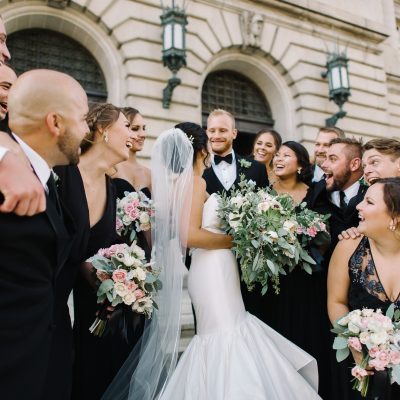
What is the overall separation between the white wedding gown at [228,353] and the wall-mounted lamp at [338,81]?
887cm

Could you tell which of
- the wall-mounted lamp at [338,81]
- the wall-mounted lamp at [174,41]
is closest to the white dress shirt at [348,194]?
the wall-mounted lamp at [174,41]

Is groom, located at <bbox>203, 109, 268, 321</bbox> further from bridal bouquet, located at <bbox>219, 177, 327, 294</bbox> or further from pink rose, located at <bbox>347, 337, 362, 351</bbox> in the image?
pink rose, located at <bbox>347, 337, 362, 351</bbox>

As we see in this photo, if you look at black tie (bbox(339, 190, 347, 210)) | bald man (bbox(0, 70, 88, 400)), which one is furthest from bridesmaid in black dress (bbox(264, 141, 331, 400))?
bald man (bbox(0, 70, 88, 400))

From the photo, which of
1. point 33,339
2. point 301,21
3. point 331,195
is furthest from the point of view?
point 301,21

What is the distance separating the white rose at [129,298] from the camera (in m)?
2.44

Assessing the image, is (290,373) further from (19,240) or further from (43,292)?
(19,240)

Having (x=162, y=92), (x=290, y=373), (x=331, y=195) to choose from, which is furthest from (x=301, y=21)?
(x=290, y=373)

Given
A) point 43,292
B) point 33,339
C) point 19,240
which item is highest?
point 19,240

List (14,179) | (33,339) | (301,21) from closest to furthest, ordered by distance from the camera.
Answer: (14,179) < (33,339) < (301,21)

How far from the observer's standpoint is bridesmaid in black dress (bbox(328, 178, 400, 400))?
112 inches

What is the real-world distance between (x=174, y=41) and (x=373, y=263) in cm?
741

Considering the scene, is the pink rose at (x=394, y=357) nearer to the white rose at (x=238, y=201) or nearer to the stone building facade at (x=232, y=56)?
the white rose at (x=238, y=201)

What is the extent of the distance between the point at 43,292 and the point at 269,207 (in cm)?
202

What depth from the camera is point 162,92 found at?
374 inches
